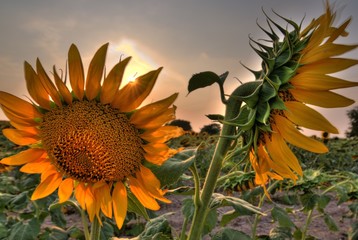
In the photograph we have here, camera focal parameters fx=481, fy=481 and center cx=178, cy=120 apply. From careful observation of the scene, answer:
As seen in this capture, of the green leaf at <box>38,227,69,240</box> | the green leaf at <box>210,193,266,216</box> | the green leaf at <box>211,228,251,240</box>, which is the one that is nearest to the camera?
the green leaf at <box>210,193,266,216</box>

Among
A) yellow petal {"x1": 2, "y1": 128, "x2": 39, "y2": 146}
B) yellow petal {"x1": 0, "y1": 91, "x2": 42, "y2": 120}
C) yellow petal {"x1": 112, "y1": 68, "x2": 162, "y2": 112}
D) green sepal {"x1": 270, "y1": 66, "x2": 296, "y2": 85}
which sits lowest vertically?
yellow petal {"x1": 2, "y1": 128, "x2": 39, "y2": 146}

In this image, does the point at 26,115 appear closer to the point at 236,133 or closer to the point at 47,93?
the point at 47,93

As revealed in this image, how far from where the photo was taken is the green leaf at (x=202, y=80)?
104 centimetres

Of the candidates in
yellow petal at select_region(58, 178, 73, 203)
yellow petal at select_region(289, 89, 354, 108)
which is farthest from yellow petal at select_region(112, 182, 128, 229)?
yellow petal at select_region(289, 89, 354, 108)

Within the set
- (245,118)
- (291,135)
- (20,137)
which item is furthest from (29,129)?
(291,135)

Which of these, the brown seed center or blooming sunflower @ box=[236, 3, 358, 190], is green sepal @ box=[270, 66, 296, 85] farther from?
the brown seed center

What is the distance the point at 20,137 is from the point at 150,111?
0.32 m

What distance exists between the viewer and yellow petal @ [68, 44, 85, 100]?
40.4 inches

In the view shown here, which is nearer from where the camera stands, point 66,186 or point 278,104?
point 278,104

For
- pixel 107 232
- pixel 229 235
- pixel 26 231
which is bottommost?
pixel 26 231

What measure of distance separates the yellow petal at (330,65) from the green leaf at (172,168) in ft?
1.09

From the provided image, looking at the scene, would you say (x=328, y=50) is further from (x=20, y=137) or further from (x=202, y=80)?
(x=20, y=137)

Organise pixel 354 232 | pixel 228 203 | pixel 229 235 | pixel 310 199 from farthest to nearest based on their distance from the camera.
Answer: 1. pixel 354 232
2. pixel 310 199
3. pixel 229 235
4. pixel 228 203

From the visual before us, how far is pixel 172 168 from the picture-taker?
1068 millimetres
